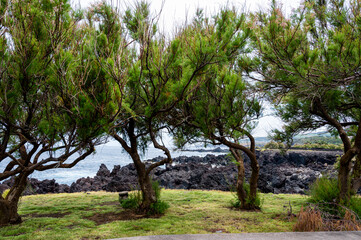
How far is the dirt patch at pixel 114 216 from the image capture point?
19.5 feet

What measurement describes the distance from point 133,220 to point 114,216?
0.76 metres

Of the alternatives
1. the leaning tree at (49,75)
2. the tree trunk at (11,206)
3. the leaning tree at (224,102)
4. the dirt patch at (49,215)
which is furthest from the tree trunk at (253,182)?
the tree trunk at (11,206)

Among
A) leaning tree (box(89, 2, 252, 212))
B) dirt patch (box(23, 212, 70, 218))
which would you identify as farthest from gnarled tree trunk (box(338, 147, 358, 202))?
dirt patch (box(23, 212, 70, 218))

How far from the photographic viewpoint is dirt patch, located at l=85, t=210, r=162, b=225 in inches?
234

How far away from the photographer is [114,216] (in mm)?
6277

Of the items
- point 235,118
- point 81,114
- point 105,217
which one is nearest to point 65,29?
point 81,114

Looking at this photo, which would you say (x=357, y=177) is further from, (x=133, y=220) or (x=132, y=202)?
(x=132, y=202)

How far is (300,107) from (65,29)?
5.75 metres

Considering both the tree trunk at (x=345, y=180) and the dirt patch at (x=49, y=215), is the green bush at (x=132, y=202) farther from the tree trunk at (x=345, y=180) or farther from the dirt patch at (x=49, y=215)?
the tree trunk at (x=345, y=180)

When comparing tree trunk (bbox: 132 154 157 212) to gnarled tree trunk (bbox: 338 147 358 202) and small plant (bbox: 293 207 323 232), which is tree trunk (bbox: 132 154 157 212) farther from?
gnarled tree trunk (bbox: 338 147 358 202)

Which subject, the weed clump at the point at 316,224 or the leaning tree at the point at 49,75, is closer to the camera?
the leaning tree at the point at 49,75

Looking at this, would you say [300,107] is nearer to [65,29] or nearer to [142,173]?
[142,173]

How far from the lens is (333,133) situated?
7.85m

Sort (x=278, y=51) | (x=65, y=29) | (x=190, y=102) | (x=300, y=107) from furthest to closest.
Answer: (x=300, y=107)
(x=190, y=102)
(x=278, y=51)
(x=65, y=29)
